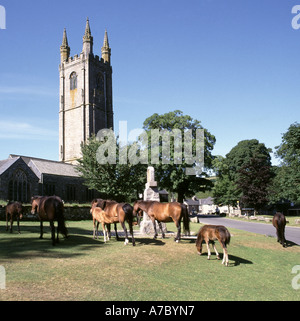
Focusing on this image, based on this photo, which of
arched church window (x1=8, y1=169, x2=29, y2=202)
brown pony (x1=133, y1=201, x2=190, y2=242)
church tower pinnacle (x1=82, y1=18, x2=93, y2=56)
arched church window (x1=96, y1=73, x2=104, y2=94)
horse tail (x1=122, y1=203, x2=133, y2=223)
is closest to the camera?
horse tail (x1=122, y1=203, x2=133, y2=223)

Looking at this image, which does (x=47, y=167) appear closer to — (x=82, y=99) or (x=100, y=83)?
(x=82, y=99)

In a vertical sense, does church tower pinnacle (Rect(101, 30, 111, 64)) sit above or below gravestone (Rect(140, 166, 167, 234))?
above

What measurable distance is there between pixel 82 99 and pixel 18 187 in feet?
114

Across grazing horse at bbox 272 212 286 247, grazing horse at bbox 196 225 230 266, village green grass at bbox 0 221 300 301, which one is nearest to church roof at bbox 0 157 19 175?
village green grass at bbox 0 221 300 301

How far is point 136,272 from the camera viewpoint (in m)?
9.34

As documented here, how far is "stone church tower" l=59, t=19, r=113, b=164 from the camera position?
242ft

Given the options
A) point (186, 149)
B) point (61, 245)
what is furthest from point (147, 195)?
point (186, 149)

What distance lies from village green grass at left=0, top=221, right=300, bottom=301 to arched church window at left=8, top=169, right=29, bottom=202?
33654mm

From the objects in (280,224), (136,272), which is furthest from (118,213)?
(280,224)

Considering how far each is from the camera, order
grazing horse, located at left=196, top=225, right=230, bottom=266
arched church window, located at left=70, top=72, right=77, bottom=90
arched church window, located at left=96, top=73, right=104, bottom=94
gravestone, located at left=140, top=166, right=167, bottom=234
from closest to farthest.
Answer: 1. grazing horse, located at left=196, top=225, right=230, bottom=266
2. gravestone, located at left=140, top=166, right=167, bottom=234
3. arched church window, located at left=70, top=72, right=77, bottom=90
4. arched church window, located at left=96, top=73, right=104, bottom=94

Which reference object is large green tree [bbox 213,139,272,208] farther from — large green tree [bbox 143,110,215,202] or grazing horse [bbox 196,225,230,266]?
grazing horse [bbox 196,225,230,266]

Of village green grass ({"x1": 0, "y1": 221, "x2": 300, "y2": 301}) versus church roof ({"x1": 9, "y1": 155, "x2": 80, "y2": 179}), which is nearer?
village green grass ({"x1": 0, "y1": 221, "x2": 300, "y2": 301})

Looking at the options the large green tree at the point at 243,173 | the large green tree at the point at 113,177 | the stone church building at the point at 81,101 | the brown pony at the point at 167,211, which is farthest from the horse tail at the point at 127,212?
the stone church building at the point at 81,101

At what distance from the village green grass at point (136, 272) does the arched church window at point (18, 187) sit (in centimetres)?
3365
